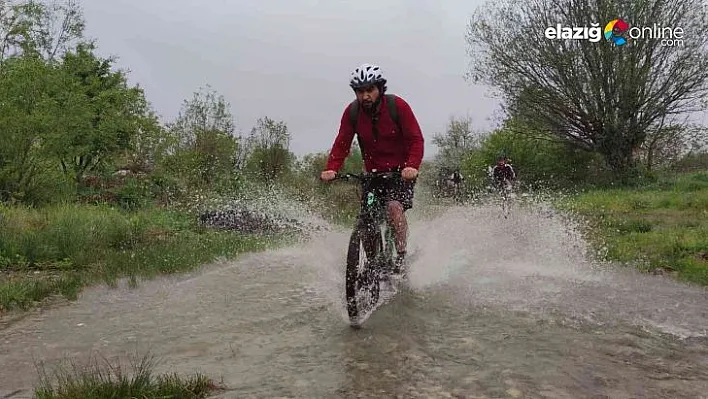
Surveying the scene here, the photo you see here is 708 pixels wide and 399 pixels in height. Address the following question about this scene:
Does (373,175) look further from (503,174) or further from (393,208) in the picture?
(503,174)

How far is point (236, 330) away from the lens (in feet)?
16.6

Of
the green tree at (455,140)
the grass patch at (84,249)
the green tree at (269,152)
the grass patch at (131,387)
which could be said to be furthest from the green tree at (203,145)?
the green tree at (455,140)

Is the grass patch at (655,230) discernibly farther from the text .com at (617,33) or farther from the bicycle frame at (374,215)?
the text .com at (617,33)

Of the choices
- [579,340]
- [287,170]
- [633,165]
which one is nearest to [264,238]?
[579,340]

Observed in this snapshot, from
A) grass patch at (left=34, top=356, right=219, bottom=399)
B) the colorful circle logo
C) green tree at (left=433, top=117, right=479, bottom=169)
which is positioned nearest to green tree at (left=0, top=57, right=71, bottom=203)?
grass patch at (left=34, top=356, right=219, bottom=399)

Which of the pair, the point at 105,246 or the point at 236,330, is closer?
the point at 236,330

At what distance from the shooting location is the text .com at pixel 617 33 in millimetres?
25016

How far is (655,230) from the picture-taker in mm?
11461

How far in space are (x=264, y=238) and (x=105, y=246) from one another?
152 inches

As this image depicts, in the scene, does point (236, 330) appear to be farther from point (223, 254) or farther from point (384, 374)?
point (223, 254)

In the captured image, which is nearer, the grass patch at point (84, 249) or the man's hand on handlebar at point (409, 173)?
the man's hand on handlebar at point (409, 173)

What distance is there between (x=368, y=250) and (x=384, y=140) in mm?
1319

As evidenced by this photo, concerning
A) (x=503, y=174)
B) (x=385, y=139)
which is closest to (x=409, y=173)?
(x=385, y=139)

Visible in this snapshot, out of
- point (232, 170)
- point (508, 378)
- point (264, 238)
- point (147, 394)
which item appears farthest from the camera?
point (232, 170)
